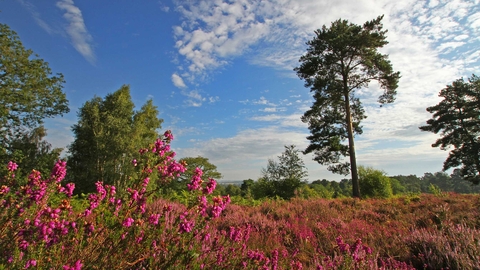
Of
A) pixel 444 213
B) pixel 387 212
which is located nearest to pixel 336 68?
pixel 387 212

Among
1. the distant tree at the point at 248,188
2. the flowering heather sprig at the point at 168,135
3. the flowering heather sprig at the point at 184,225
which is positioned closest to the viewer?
the flowering heather sprig at the point at 184,225

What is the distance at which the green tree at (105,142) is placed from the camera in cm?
2292

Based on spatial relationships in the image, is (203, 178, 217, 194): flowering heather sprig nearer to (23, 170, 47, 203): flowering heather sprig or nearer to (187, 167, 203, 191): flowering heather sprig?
(187, 167, 203, 191): flowering heather sprig

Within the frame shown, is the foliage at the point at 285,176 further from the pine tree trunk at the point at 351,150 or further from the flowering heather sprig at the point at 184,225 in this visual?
the flowering heather sprig at the point at 184,225

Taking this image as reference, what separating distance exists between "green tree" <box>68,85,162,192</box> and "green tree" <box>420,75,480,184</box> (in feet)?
99.1

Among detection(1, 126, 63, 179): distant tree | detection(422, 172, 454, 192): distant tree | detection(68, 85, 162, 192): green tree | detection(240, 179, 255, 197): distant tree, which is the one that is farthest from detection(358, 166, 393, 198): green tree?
detection(422, 172, 454, 192): distant tree

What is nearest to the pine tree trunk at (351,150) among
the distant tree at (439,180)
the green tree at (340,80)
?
the green tree at (340,80)

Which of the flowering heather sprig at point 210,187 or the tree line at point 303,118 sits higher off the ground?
the tree line at point 303,118

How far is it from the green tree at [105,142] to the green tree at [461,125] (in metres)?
30.2

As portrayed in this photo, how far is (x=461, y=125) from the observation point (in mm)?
26031

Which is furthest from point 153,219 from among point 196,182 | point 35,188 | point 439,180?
point 439,180

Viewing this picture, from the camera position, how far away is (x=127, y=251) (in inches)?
78.4

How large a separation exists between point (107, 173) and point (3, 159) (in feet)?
26.2

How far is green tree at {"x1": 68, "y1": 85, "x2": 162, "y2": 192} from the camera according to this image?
22.9 m
